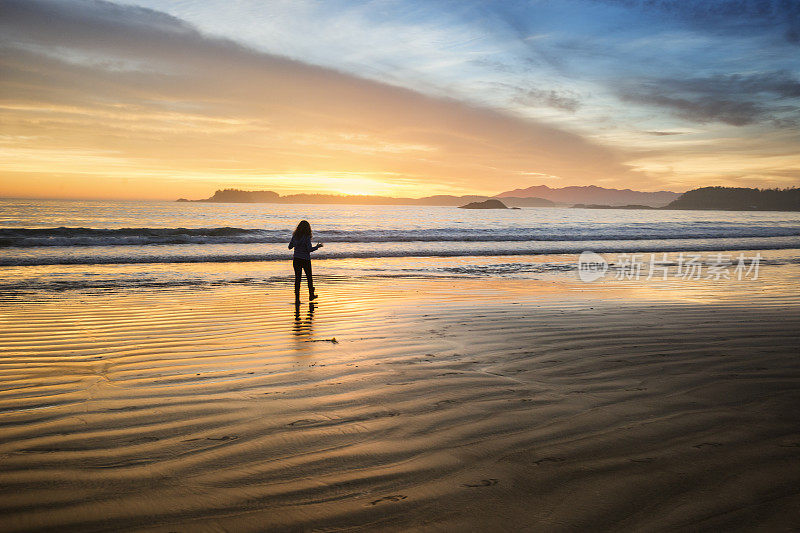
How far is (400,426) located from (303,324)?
4.96m

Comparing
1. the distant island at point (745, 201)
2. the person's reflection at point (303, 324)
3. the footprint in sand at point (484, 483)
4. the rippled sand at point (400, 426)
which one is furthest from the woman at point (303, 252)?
the distant island at point (745, 201)

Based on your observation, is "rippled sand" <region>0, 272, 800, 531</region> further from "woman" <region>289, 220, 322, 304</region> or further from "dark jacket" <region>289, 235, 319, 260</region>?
"dark jacket" <region>289, 235, 319, 260</region>

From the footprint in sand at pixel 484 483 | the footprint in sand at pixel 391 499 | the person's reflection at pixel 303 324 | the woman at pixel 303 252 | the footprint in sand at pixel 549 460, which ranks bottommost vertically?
the person's reflection at pixel 303 324

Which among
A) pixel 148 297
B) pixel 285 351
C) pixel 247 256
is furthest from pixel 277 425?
pixel 247 256

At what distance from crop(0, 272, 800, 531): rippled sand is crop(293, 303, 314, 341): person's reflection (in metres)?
0.18

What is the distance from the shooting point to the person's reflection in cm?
769

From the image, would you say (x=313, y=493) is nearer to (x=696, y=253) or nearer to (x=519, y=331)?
(x=519, y=331)

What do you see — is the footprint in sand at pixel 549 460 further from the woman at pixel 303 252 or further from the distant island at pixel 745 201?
the distant island at pixel 745 201

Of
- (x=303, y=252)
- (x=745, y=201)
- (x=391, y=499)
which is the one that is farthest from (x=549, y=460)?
(x=745, y=201)

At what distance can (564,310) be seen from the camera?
381 inches

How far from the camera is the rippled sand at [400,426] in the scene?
2.68 meters

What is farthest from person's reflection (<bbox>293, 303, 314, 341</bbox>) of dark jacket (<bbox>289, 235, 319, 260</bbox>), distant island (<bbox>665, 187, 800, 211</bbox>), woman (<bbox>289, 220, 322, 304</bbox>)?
distant island (<bbox>665, 187, 800, 211</bbox>)

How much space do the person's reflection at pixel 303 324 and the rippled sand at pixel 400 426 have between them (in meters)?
0.18

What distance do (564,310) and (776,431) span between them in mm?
5969
